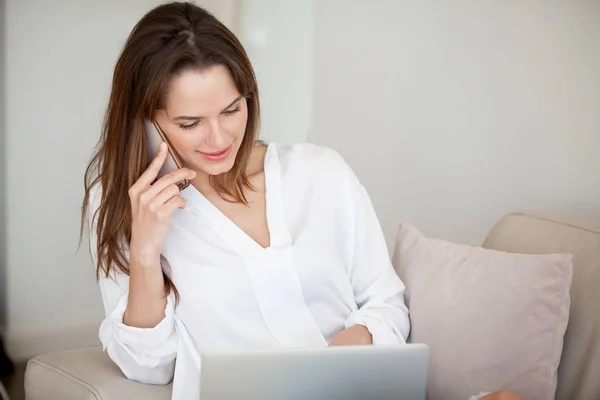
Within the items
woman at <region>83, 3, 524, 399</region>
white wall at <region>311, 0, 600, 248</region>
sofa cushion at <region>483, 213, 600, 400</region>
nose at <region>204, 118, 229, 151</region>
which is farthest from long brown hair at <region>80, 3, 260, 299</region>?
white wall at <region>311, 0, 600, 248</region>

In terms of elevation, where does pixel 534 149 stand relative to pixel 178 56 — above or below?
below

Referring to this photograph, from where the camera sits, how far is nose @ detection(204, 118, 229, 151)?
164 cm

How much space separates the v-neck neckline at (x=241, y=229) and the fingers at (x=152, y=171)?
18 centimetres

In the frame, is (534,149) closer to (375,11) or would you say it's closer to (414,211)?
(414,211)

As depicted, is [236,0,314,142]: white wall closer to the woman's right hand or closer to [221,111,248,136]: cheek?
[221,111,248,136]: cheek

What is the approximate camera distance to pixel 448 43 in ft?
8.27

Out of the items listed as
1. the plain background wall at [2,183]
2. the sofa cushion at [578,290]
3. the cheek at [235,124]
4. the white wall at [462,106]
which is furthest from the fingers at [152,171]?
the plain background wall at [2,183]

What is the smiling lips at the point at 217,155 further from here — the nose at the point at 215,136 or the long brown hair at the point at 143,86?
the long brown hair at the point at 143,86

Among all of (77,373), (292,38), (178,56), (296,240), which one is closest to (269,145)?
(296,240)

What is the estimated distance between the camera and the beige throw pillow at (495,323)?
162cm

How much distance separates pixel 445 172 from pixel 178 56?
3.99 feet

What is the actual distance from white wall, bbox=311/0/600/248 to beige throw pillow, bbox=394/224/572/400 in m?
0.65

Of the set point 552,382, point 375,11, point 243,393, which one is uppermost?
point 375,11

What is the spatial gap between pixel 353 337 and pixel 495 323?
0.31 meters
